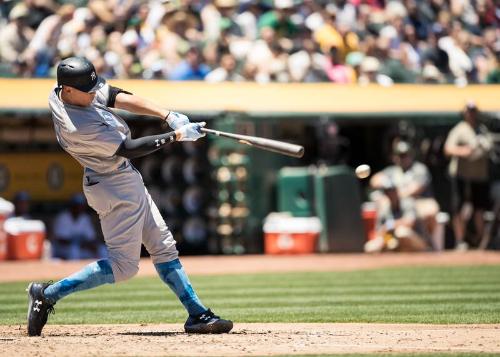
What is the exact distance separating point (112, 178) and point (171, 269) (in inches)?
29.1

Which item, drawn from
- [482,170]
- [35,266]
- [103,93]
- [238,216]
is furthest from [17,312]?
[482,170]

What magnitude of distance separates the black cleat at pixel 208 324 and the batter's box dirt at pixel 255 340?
0.08 m

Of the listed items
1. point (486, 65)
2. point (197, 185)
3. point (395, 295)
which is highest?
point (486, 65)

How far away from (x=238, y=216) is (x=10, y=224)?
10.6 feet

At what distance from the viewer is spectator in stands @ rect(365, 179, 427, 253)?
631 inches

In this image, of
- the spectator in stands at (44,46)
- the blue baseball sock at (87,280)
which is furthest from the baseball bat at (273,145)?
Answer: the spectator in stands at (44,46)

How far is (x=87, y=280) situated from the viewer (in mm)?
7297

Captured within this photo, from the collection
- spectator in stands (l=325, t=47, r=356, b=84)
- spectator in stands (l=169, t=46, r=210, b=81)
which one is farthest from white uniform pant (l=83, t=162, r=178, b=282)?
spectator in stands (l=325, t=47, r=356, b=84)

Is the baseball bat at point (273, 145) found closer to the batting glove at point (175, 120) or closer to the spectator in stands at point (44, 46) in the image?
the batting glove at point (175, 120)

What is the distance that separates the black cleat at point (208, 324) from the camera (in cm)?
744

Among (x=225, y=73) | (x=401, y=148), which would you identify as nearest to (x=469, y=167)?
(x=401, y=148)

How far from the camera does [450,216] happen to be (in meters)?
17.3

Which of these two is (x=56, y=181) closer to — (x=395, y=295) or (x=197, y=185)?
(x=197, y=185)

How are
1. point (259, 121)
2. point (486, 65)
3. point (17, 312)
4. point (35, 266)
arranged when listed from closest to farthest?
point (17, 312) < point (35, 266) < point (259, 121) < point (486, 65)
